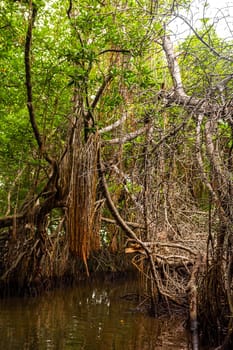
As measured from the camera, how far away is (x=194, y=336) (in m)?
6.19

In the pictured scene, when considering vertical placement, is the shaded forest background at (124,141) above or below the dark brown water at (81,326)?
above

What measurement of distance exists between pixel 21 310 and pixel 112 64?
428 cm

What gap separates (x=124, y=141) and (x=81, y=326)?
2923mm

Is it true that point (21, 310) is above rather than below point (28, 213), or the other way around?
below

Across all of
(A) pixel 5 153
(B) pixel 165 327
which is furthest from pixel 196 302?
(A) pixel 5 153

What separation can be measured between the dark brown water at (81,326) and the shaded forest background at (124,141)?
1.58 ft

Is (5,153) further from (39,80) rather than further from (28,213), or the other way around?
(39,80)

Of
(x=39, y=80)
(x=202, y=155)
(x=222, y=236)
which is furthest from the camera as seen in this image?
(x=39, y=80)

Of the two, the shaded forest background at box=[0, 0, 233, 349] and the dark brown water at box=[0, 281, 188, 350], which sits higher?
the shaded forest background at box=[0, 0, 233, 349]

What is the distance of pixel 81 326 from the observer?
7.27 metres

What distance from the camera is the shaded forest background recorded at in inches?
201

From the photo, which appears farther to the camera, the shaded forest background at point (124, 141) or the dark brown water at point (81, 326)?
the dark brown water at point (81, 326)

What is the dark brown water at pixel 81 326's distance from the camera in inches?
245

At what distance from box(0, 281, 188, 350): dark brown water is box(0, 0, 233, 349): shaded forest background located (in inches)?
18.9
